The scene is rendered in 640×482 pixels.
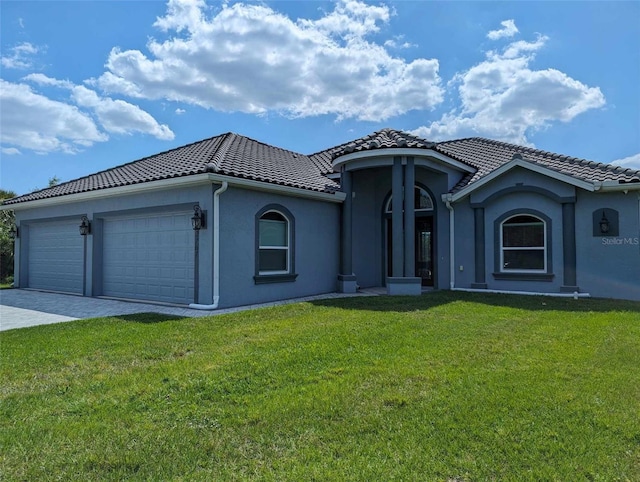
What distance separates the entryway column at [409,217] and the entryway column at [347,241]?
81.5 inches

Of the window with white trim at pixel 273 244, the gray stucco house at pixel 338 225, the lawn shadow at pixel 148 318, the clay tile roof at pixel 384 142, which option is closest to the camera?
the lawn shadow at pixel 148 318

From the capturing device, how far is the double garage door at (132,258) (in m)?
10.9

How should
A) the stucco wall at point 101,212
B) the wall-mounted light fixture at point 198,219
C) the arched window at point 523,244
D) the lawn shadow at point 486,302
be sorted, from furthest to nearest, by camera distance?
the arched window at point 523,244 < the stucco wall at point 101,212 < the wall-mounted light fixture at point 198,219 < the lawn shadow at point 486,302

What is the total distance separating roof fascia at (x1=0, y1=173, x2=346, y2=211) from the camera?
391 inches

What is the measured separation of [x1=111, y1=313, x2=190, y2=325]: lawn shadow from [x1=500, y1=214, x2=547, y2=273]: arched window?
9835 mm

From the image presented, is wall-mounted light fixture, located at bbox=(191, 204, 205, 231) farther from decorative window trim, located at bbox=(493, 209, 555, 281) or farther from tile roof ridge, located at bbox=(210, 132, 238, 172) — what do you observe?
decorative window trim, located at bbox=(493, 209, 555, 281)

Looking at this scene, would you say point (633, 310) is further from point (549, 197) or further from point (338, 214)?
point (338, 214)

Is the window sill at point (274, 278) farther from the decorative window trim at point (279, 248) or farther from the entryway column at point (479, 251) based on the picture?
the entryway column at point (479, 251)

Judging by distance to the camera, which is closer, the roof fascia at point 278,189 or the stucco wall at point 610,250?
the roof fascia at point 278,189

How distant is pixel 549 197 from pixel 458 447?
10.9 m

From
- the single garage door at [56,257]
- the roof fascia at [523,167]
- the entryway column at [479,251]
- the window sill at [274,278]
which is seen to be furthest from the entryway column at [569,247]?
the single garage door at [56,257]

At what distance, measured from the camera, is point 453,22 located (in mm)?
11648

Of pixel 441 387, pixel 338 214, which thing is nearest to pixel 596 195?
pixel 338 214

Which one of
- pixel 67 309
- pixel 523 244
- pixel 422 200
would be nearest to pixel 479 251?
pixel 523 244
